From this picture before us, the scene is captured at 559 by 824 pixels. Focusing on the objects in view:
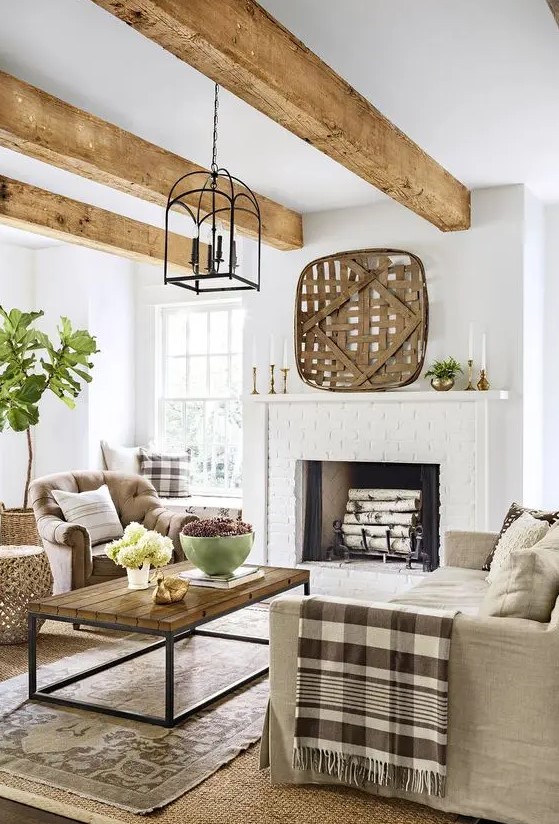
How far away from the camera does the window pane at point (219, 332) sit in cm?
719

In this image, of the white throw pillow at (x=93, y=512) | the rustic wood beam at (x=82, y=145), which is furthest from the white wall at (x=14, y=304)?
the rustic wood beam at (x=82, y=145)

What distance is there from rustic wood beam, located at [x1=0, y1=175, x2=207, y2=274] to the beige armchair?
157 centimetres

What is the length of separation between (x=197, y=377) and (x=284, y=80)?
4.57 meters

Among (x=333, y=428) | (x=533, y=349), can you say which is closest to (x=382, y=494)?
(x=333, y=428)

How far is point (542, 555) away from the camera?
260cm

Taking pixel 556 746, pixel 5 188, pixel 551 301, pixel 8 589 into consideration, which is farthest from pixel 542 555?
pixel 5 188

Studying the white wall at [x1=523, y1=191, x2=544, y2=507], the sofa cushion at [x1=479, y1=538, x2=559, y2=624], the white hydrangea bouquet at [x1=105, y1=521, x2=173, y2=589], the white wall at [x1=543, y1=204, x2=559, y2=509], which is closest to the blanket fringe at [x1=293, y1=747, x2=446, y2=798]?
the sofa cushion at [x1=479, y1=538, x2=559, y2=624]

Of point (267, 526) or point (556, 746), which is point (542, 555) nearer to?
point (556, 746)

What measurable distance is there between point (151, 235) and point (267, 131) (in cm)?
192

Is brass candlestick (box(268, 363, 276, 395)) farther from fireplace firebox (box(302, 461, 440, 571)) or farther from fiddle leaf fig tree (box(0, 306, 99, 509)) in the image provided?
fiddle leaf fig tree (box(0, 306, 99, 509))

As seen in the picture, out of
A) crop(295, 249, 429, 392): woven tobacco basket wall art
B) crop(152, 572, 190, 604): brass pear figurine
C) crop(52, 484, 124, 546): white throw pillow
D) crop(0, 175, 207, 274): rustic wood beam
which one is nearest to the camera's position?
crop(152, 572, 190, 604): brass pear figurine

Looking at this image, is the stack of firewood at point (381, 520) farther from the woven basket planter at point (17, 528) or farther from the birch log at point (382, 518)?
the woven basket planter at point (17, 528)

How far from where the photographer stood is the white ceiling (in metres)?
2.94

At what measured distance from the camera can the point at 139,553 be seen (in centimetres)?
366
